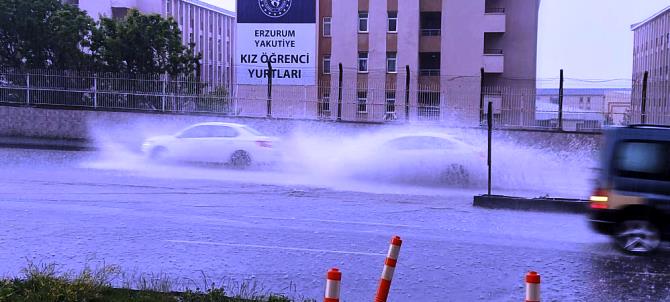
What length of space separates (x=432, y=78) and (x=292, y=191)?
28.9m

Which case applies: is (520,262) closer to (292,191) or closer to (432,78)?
(292,191)

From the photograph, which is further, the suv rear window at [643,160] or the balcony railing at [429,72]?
the balcony railing at [429,72]

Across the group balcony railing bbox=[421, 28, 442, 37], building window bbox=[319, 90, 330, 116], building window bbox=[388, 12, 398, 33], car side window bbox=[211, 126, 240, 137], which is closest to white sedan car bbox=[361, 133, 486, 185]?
car side window bbox=[211, 126, 240, 137]

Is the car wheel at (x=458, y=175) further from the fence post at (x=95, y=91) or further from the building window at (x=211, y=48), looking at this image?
the building window at (x=211, y=48)

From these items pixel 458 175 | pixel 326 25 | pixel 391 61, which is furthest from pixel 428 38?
pixel 458 175

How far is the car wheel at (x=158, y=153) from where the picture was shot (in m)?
21.3

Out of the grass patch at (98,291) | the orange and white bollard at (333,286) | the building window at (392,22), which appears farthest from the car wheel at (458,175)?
the building window at (392,22)

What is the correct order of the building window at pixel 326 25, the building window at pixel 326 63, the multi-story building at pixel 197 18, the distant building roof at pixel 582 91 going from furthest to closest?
the multi-story building at pixel 197 18
the building window at pixel 326 25
the building window at pixel 326 63
the distant building roof at pixel 582 91

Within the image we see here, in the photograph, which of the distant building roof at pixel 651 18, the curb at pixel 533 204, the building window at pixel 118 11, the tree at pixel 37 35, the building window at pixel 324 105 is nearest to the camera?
the curb at pixel 533 204

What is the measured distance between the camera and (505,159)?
1981 cm

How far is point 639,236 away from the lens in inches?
347

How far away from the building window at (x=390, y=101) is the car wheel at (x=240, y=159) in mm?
7405

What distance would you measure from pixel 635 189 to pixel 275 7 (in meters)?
22.6

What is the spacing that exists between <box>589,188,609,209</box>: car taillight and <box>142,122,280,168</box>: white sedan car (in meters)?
12.6
